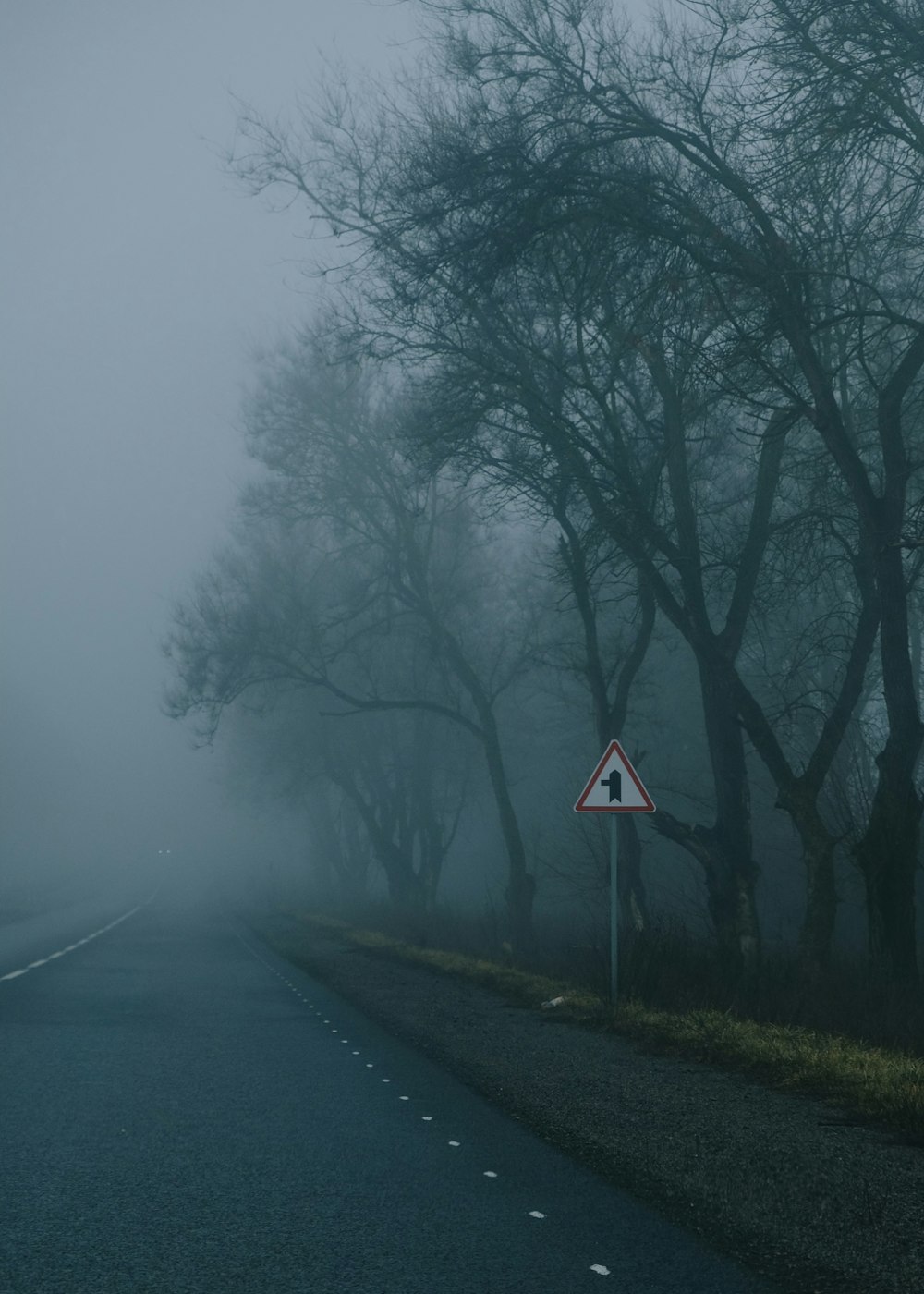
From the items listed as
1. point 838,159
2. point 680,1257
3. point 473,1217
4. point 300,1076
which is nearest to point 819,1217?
point 680,1257

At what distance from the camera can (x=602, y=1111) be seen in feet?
31.9

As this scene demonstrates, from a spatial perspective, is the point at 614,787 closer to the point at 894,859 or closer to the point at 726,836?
the point at 894,859

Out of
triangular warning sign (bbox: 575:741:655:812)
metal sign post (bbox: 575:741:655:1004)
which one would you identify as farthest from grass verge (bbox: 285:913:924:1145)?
triangular warning sign (bbox: 575:741:655:812)

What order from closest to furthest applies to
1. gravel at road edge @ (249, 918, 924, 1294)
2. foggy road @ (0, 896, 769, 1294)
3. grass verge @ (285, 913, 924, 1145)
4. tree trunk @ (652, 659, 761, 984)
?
foggy road @ (0, 896, 769, 1294) < gravel at road edge @ (249, 918, 924, 1294) < grass verge @ (285, 913, 924, 1145) < tree trunk @ (652, 659, 761, 984)

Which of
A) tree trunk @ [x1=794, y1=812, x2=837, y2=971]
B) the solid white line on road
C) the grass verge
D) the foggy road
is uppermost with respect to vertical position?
tree trunk @ [x1=794, y1=812, x2=837, y2=971]

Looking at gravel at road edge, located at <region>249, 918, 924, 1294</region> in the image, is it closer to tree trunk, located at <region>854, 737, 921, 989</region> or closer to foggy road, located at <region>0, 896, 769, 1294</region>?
foggy road, located at <region>0, 896, 769, 1294</region>

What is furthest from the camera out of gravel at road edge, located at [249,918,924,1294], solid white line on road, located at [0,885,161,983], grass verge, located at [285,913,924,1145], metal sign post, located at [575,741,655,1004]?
solid white line on road, located at [0,885,161,983]

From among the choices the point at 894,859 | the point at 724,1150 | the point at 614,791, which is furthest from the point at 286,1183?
the point at 894,859

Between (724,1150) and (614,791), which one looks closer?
(724,1150)

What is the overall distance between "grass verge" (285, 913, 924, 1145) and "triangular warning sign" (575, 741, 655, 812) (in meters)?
2.06

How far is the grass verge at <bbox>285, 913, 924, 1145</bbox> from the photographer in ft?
30.2

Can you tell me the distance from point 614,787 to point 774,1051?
4.88m

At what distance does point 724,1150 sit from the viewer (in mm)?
8305

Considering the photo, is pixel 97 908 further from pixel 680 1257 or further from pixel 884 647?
pixel 680 1257
